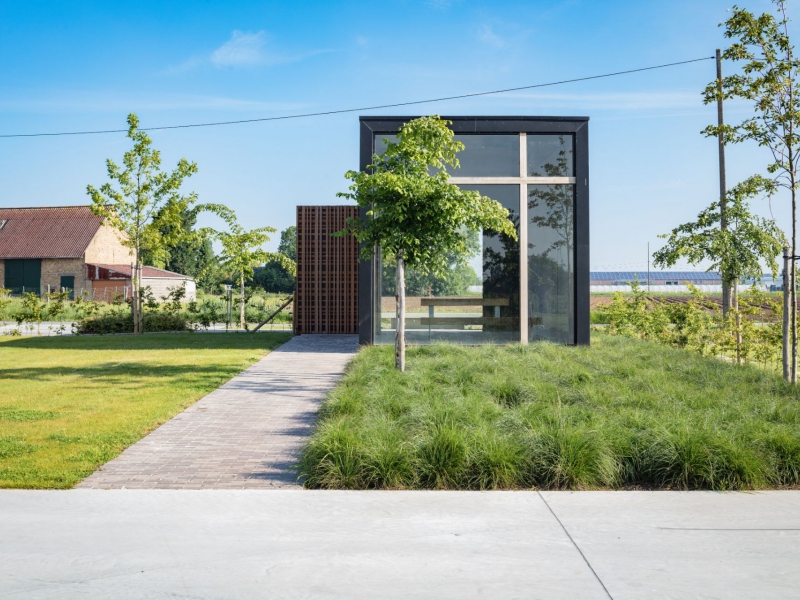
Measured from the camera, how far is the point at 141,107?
65.2ft

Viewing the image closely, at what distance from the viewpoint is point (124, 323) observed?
2064cm

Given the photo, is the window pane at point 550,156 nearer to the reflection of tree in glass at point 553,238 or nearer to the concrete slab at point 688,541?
the reflection of tree in glass at point 553,238

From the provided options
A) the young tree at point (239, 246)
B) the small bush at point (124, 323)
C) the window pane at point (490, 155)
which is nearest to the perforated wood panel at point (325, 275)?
the young tree at point (239, 246)

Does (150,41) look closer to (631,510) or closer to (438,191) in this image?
(438,191)

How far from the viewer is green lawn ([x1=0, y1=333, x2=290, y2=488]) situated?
5562 mm

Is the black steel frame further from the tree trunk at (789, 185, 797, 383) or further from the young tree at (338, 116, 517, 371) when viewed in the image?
the tree trunk at (789, 185, 797, 383)

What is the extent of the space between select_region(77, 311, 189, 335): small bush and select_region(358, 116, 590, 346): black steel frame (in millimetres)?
9739

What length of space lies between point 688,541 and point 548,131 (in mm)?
11500

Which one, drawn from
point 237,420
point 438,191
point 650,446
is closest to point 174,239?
point 438,191

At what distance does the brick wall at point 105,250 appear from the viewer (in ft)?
136

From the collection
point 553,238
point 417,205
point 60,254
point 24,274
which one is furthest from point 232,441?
point 24,274

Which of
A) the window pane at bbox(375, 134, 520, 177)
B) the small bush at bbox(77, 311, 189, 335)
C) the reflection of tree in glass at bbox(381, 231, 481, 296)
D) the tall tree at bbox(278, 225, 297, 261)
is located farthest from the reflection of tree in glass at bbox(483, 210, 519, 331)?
the tall tree at bbox(278, 225, 297, 261)

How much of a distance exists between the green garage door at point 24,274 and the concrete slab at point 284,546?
42.0 metres

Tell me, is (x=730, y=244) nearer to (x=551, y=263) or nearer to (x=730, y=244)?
(x=730, y=244)
